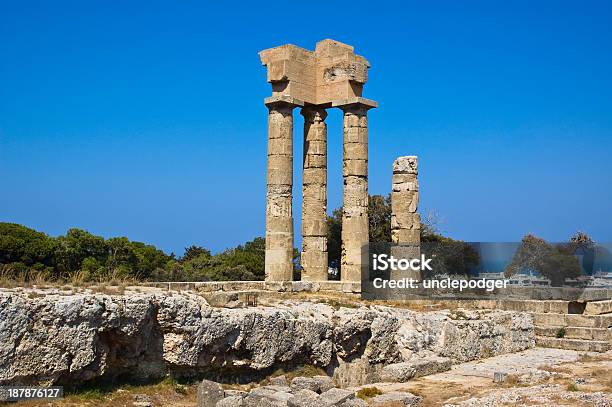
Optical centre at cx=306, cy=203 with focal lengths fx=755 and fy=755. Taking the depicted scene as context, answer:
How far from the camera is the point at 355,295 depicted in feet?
80.5

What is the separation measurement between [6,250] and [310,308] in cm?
1776

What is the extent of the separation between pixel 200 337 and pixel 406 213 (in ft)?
47.3

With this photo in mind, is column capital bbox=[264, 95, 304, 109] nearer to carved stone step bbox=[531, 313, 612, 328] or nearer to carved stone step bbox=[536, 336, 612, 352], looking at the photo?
carved stone step bbox=[531, 313, 612, 328]

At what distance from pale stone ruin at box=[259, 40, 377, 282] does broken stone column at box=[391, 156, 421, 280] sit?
130 cm

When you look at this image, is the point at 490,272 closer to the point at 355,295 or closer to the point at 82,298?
the point at 355,295

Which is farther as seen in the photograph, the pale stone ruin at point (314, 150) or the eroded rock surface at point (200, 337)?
the pale stone ruin at point (314, 150)

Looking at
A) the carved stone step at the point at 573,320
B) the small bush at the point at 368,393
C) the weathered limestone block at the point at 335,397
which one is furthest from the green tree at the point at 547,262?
the weathered limestone block at the point at 335,397

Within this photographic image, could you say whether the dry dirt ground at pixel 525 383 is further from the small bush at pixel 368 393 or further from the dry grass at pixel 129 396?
the dry grass at pixel 129 396

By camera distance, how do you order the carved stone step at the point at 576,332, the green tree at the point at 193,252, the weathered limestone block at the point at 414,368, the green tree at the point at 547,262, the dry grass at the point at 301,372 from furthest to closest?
the green tree at the point at 193,252, the green tree at the point at 547,262, the carved stone step at the point at 576,332, the weathered limestone block at the point at 414,368, the dry grass at the point at 301,372

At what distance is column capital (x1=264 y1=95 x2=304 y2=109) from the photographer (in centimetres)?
2500

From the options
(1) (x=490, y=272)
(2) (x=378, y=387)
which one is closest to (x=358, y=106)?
(1) (x=490, y=272)

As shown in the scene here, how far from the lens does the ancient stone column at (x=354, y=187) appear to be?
2602 centimetres

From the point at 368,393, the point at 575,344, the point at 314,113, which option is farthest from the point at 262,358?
the point at 314,113

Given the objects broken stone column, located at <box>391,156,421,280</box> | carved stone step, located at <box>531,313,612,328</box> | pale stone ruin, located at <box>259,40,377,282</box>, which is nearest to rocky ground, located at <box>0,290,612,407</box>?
carved stone step, located at <box>531,313,612,328</box>
